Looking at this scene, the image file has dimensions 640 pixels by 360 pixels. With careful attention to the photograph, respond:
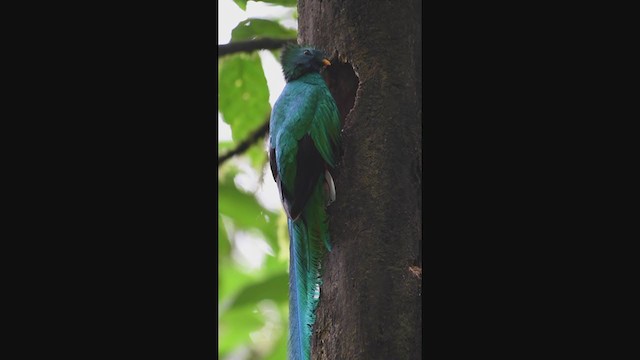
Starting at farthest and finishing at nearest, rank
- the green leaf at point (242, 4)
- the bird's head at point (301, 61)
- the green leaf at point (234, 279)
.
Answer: the green leaf at point (234, 279) → the green leaf at point (242, 4) → the bird's head at point (301, 61)

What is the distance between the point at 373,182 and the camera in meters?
2.95

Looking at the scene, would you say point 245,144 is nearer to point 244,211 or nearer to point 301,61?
point 244,211

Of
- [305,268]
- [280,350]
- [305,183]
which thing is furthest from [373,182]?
[280,350]

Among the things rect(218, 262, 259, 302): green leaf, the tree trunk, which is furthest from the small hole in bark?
rect(218, 262, 259, 302): green leaf

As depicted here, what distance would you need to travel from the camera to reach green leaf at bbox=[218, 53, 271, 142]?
364cm

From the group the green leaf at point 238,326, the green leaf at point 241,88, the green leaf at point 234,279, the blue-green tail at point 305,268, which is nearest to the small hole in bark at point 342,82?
the blue-green tail at point 305,268

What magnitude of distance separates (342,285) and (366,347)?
23 centimetres

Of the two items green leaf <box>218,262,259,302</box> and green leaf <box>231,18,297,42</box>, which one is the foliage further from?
green leaf <box>218,262,259,302</box>

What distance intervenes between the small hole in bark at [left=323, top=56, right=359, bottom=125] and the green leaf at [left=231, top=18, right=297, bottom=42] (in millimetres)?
539

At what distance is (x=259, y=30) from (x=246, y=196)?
2.31ft

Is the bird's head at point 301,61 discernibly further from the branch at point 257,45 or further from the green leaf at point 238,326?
the green leaf at point 238,326

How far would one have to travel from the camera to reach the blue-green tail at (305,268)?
2885mm
